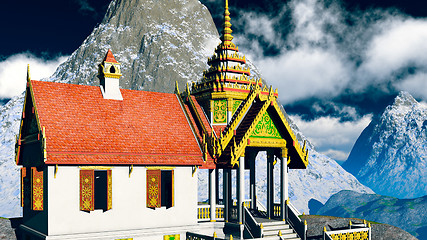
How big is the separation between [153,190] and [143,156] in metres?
1.82

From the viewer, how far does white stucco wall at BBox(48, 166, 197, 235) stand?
20516 millimetres

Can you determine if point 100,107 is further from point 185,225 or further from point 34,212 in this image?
point 185,225

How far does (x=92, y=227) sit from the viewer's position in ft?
70.3

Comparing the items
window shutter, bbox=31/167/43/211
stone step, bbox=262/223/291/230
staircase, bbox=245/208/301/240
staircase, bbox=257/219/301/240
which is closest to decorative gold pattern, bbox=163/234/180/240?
staircase, bbox=245/208/301/240

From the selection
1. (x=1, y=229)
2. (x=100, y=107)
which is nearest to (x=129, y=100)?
(x=100, y=107)

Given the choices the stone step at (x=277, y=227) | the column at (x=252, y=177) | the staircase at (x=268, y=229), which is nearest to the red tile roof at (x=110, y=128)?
the staircase at (x=268, y=229)

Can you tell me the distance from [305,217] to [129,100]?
16601 millimetres

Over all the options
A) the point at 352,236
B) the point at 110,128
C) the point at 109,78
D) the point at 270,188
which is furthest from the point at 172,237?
the point at 352,236

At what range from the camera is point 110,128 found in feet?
77.1

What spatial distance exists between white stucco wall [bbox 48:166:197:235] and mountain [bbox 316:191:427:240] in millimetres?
98849

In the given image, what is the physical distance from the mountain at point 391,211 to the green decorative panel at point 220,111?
95.9 metres

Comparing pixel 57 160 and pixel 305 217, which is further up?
pixel 57 160

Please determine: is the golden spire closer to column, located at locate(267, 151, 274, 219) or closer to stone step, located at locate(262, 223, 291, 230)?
column, located at locate(267, 151, 274, 219)

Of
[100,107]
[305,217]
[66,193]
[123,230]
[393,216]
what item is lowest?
[393,216]
